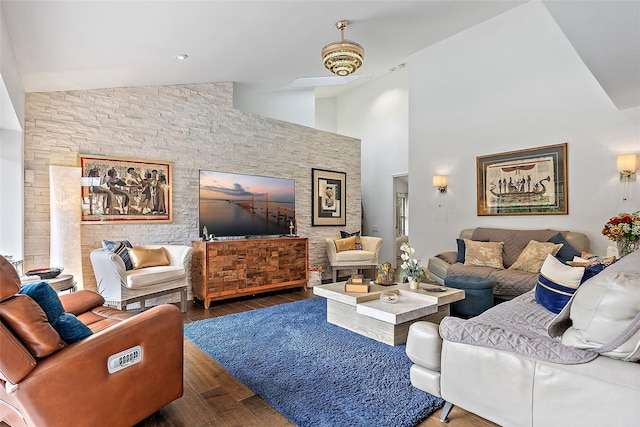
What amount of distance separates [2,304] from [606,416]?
240 centimetres

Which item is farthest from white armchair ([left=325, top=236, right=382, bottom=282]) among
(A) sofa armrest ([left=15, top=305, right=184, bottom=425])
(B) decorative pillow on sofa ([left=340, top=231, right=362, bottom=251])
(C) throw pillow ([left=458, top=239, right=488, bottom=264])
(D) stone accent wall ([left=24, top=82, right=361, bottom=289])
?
(A) sofa armrest ([left=15, top=305, right=184, bottom=425])

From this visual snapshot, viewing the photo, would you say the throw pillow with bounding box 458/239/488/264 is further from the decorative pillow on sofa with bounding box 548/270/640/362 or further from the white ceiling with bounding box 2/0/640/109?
the decorative pillow on sofa with bounding box 548/270/640/362

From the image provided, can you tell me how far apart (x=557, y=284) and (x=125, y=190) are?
4.51 meters

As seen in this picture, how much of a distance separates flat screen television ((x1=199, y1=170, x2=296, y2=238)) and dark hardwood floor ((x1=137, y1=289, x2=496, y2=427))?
8.22ft

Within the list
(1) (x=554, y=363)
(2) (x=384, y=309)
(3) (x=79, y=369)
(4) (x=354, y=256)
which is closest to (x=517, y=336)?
(1) (x=554, y=363)

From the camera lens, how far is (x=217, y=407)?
2.02m

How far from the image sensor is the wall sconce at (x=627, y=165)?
3742 millimetres

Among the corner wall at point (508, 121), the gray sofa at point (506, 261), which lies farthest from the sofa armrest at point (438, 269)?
the corner wall at point (508, 121)

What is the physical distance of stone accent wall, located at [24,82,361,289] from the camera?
366cm

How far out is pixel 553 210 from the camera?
4422 mm

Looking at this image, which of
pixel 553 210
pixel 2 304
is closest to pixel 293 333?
pixel 2 304

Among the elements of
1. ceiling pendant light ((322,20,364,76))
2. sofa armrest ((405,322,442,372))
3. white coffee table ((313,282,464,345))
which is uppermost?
ceiling pendant light ((322,20,364,76))

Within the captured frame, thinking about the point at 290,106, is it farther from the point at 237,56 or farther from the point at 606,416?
the point at 606,416

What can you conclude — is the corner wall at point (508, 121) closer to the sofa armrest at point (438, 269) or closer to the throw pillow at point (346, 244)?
the sofa armrest at point (438, 269)
